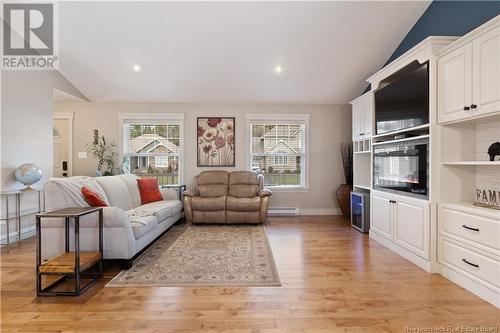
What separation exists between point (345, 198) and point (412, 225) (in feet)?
7.44

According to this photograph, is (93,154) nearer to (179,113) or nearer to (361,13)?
(179,113)

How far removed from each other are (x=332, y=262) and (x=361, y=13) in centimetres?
325

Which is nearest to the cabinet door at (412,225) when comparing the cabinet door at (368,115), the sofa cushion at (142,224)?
the cabinet door at (368,115)

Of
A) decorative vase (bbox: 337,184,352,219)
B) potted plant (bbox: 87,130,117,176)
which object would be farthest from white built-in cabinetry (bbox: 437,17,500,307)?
potted plant (bbox: 87,130,117,176)

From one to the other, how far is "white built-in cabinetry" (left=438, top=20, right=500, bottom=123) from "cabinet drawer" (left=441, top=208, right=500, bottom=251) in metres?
0.90

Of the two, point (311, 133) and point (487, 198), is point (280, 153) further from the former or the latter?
point (487, 198)

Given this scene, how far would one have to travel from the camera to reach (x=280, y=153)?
18.9 ft

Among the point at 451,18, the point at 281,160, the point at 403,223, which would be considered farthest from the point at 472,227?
the point at 281,160

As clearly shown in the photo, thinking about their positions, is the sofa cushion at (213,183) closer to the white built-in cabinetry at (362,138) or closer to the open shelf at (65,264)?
the white built-in cabinetry at (362,138)

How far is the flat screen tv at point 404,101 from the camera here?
2.89 meters

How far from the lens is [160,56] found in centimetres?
434

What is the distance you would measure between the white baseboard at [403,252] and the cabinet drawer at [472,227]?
1.37ft

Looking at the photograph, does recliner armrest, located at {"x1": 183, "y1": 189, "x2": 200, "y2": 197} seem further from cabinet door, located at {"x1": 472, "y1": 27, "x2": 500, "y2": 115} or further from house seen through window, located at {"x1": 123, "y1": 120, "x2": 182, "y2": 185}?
cabinet door, located at {"x1": 472, "y1": 27, "x2": 500, "y2": 115}

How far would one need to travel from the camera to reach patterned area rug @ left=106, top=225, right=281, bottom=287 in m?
2.52
